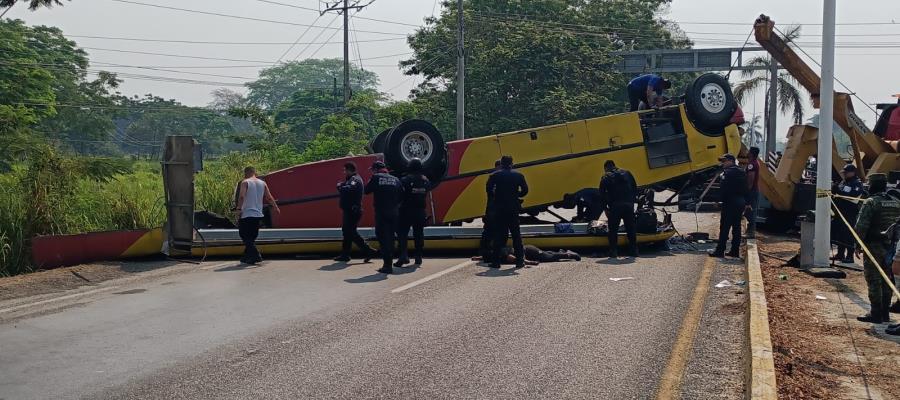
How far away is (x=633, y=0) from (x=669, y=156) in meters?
40.8

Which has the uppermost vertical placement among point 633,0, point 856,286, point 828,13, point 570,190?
point 633,0

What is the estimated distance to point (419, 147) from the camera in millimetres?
14383

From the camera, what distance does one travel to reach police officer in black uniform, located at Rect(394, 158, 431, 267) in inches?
494

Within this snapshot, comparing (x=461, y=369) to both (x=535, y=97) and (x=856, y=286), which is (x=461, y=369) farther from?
(x=535, y=97)

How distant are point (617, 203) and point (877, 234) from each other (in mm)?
4876

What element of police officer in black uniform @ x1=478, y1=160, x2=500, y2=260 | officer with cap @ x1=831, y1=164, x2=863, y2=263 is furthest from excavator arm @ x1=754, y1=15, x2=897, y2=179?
police officer in black uniform @ x1=478, y1=160, x2=500, y2=260

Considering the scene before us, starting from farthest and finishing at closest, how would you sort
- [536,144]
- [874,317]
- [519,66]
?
[519,66]
[536,144]
[874,317]

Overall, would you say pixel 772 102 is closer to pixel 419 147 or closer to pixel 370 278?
pixel 419 147

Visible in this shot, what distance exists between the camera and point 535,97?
40.3 metres

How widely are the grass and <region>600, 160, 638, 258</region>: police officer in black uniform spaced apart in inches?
304

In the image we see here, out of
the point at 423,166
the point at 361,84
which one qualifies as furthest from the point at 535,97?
the point at 361,84

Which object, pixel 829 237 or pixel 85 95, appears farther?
pixel 85 95

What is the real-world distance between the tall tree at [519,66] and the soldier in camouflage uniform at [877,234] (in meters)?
30.1

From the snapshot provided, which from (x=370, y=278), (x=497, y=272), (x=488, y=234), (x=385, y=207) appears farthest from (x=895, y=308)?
(x=385, y=207)
